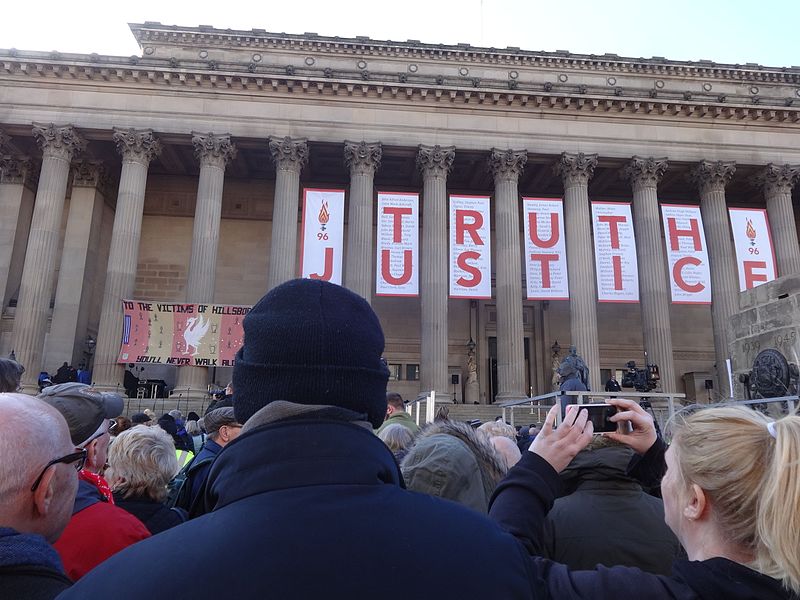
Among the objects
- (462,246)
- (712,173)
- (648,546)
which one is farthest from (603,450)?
(712,173)

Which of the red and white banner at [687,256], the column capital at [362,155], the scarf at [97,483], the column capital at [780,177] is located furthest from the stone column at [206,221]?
the column capital at [780,177]

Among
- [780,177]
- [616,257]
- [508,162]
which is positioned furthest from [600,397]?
[780,177]

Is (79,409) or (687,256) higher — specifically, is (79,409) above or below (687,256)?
below

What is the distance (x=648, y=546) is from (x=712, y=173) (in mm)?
28959

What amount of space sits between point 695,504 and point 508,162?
2615cm

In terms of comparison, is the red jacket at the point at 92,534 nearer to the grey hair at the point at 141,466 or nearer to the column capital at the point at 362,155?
the grey hair at the point at 141,466

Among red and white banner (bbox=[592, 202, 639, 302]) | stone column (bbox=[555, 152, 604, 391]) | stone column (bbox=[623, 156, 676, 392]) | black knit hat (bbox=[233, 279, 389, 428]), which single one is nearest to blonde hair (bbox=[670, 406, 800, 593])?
black knit hat (bbox=[233, 279, 389, 428])

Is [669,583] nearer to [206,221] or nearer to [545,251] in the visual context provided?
[545,251]

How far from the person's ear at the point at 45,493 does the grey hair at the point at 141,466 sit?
5.91 feet

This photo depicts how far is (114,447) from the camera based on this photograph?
153 inches

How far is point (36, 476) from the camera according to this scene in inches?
77.0

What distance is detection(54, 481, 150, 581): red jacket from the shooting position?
8.86 ft

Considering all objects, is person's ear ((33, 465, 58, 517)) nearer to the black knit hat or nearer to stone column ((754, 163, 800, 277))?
the black knit hat

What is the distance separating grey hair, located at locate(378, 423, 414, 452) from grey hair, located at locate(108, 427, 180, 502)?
1.80m
